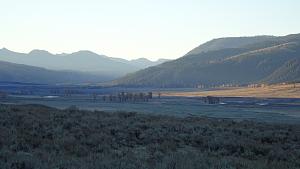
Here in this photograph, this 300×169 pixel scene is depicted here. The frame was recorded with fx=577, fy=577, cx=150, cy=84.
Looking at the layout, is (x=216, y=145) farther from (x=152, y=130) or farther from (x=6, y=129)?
(x=6, y=129)

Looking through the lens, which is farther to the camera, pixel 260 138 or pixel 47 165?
pixel 260 138

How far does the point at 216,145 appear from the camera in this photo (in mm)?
21453

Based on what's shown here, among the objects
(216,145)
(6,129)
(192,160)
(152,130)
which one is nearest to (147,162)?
(192,160)

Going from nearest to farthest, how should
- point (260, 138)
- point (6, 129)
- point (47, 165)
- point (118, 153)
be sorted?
point (47, 165) < point (118, 153) < point (6, 129) < point (260, 138)

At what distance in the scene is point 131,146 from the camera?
67.6ft

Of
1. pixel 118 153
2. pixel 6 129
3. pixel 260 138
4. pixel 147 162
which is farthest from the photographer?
pixel 260 138

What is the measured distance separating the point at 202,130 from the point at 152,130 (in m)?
2.82

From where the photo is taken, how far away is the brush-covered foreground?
1484 cm

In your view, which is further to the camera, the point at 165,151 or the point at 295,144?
the point at 295,144

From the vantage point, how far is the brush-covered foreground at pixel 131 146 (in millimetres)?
14844

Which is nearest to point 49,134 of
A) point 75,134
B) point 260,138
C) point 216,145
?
point 75,134

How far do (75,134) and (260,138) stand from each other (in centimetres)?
846

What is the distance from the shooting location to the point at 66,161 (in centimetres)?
1463

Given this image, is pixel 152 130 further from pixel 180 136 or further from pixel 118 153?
pixel 118 153
